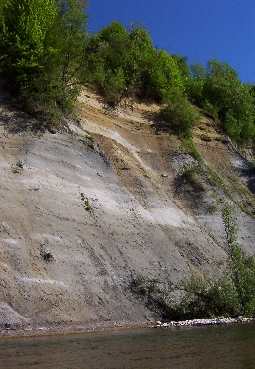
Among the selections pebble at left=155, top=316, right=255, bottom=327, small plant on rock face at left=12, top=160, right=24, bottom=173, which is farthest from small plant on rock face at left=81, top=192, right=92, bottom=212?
pebble at left=155, top=316, right=255, bottom=327

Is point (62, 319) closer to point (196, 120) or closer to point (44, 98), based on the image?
point (44, 98)

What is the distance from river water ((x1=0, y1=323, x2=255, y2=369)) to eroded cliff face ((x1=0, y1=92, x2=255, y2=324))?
303 centimetres

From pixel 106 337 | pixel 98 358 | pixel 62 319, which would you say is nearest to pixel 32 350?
pixel 98 358

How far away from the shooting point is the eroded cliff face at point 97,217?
19578 mm

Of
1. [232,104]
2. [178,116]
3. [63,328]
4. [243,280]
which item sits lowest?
[63,328]

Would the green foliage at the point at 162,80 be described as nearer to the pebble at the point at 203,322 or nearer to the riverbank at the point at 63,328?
the pebble at the point at 203,322

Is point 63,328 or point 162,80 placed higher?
point 162,80

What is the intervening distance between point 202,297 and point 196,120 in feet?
62.2

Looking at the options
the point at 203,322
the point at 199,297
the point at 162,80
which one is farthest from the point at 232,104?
the point at 203,322

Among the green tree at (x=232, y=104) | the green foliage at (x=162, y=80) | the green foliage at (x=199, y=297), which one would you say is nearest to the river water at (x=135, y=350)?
the green foliage at (x=199, y=297)

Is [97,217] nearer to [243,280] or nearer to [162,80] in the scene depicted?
[243,280]

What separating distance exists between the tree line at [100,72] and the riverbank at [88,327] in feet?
41.0

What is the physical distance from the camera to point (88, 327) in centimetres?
1853

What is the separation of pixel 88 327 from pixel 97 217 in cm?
680
